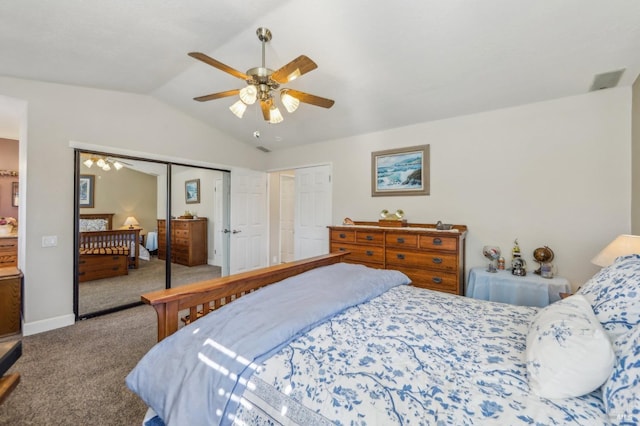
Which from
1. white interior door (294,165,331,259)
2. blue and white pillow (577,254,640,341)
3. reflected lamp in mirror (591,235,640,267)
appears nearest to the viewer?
blue and white pillow (577,254,640,341)

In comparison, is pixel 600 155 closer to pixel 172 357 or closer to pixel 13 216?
pixel 172 357

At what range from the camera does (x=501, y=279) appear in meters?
2.91

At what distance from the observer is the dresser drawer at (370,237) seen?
362cm

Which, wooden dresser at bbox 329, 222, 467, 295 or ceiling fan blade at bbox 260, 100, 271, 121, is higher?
ceiling fan blade at bbox 260, 100, 271, 121

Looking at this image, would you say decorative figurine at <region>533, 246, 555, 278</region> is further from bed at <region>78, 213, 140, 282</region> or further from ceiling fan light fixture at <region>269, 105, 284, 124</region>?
bed at <region>78, 213, 140, 282</region>

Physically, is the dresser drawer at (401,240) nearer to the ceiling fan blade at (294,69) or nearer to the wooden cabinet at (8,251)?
the ceiling fan blade at (294,69)

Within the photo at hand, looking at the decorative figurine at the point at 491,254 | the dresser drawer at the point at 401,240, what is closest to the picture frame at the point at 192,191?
the dresser drawer at the point at 401,240

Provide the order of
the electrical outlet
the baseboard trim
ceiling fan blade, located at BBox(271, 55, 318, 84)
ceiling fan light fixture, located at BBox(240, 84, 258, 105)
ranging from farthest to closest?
the electrical outlet
the baseboard trim
ceiling fan light fixture, located at BBox(240, 84, 258, 105)
ceiling fan blade, located at BBox(271, 55, 318, 84)

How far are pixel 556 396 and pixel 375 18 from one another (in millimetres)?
2596

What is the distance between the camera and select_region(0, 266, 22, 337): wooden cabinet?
110 inches

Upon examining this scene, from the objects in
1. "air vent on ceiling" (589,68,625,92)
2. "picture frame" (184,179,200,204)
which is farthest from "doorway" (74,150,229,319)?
"air vent on ceiling" (589,68,625,92)

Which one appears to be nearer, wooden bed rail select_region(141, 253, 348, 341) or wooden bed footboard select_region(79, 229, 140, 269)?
wooden bed rail select_region(141, 253, 348, 341)

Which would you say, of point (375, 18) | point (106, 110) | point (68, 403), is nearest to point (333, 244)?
point (375, 18)

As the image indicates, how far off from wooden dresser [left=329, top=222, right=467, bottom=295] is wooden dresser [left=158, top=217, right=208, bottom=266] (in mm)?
2562
